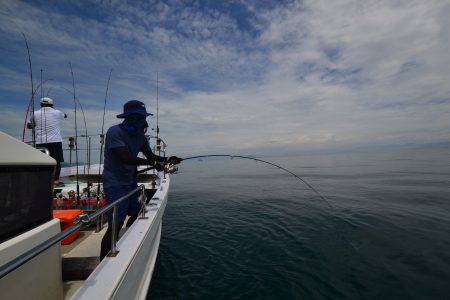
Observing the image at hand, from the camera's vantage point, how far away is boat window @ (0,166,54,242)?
178 centimetres

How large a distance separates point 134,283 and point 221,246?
4.17 m

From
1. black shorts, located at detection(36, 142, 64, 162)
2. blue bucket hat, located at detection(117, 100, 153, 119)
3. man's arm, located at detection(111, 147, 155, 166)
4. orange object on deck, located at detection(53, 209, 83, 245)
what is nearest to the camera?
man's arm, located at detection(111, 147, 155, 166)

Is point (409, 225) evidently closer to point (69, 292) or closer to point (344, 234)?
point (344, 234)

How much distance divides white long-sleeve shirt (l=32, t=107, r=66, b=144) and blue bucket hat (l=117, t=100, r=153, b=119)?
11.5 feet

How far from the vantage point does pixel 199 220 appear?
948 cm

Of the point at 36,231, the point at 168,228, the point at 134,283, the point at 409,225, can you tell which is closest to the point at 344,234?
the point at 409,225

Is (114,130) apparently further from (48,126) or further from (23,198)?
(48,126)

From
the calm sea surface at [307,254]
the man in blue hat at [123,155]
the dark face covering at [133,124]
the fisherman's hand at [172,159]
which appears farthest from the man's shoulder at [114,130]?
the calm sea surface at [307,254]

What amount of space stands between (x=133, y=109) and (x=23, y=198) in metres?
2.05

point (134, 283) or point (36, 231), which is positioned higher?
point (36, 231)

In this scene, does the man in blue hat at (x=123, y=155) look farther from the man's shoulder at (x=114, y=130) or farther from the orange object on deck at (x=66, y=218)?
the orange object on deck at (x=66, y=218)

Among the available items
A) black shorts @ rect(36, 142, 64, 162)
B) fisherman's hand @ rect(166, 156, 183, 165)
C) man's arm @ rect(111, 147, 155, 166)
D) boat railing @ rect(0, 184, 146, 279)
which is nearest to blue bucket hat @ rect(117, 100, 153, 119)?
man's arm @ rect(111, 147, 155, 166)

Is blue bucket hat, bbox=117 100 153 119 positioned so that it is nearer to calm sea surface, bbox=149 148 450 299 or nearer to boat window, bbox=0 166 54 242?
boat window, bbox=0 166 54 242

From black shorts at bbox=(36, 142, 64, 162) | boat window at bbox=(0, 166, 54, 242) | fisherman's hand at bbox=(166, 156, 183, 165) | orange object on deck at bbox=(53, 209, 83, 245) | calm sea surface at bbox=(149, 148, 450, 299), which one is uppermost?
black shorts at bbox=(36, 142, 64, 162)
